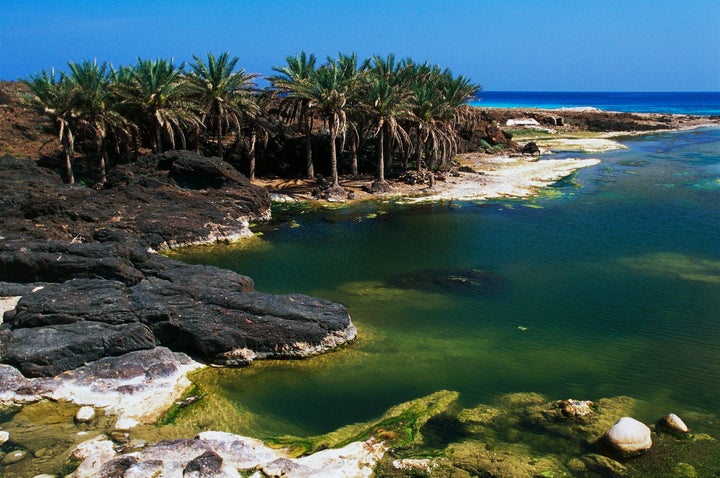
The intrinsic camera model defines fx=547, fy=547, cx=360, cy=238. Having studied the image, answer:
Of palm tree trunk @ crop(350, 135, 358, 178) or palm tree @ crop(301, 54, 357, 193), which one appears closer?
palm tree @ crop(301, 54, 357, 193)

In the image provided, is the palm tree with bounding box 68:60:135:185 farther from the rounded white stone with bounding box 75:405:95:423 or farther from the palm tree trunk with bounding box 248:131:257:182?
the rounded white stone with bounding box 75:405:95:423

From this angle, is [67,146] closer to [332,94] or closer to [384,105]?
[332,94]

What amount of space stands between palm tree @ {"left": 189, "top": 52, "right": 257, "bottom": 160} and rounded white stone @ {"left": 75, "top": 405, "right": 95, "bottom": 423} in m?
34.0

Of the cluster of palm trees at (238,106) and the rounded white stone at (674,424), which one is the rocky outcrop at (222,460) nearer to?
the rounded white stone at (674,424)

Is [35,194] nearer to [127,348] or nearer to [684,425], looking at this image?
[127,348]

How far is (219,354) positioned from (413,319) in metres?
7.76

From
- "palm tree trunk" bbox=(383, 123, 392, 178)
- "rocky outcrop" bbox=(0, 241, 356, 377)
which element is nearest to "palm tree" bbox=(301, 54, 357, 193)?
"palm tree trunk" bbox=(383, 123, 392, 178)

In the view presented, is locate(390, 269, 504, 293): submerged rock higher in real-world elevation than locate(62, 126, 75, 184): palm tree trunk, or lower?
lower

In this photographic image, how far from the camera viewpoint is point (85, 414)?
14.5 meters

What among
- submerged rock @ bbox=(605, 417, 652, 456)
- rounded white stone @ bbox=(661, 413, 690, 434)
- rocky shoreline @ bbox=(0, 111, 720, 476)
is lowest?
rounded white stone @ bbox=(661, 413, 690, 434)

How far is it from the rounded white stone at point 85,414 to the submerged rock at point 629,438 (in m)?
13.2

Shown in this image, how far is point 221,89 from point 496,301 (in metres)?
31.4

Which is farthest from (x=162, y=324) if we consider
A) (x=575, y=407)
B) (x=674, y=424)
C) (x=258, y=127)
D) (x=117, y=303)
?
(x=258, y=127)

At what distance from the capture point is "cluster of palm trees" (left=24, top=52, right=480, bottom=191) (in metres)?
41.4
